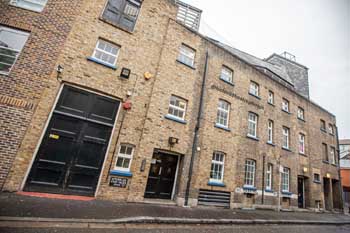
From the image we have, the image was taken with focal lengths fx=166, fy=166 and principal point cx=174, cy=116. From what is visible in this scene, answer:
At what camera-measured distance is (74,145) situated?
6.74m

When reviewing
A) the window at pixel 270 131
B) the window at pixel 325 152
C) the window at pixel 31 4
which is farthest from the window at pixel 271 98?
the window at pixel 31 4

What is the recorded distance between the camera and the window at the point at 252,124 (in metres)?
11.9

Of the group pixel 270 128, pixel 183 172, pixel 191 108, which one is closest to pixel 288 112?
pixel 270 128

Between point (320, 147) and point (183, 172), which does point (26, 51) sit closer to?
point (183, 172)

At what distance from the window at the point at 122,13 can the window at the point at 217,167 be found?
863 cm

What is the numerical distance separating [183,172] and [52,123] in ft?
20.6

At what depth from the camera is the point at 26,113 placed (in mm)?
6125

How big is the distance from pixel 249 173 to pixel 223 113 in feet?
14.3

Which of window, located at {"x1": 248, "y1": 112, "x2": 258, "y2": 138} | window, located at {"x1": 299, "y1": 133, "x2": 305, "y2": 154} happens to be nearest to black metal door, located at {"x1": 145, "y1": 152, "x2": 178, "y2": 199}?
window, located at {"x1": 248, "y1": 112, "x2": 258, "y2": 138}

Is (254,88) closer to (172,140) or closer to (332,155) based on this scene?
(172,140)

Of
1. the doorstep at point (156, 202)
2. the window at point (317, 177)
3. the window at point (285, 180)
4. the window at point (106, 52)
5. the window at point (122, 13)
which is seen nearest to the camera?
the doorstep at point (156, 202)

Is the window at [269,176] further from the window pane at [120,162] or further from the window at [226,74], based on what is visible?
the window pane at [120,162]

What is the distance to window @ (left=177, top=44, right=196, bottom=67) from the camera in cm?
1009

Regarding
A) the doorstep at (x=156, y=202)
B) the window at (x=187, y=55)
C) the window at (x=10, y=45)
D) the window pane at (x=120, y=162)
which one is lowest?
the doorstep at (x=156, y=202)
